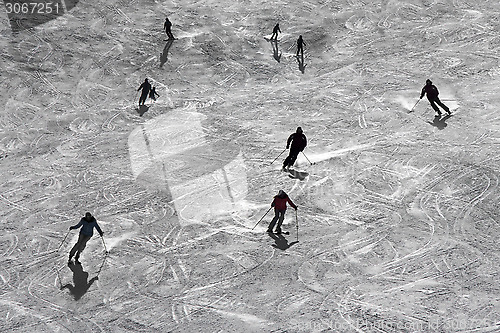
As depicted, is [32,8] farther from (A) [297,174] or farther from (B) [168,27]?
(A) [297,174]

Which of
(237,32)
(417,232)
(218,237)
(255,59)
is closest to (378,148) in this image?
(417,232)

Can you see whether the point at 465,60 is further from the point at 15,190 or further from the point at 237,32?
the point at 15,190

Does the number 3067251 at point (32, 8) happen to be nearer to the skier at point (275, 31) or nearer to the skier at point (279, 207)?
the skier at point (275, 31)

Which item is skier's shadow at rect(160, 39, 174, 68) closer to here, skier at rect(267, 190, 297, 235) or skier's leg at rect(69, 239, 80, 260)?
skier at rect(267, 190, 297, 235)

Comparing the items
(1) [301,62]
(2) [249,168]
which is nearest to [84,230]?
(2) [249,168]

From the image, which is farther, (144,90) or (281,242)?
(144,90)

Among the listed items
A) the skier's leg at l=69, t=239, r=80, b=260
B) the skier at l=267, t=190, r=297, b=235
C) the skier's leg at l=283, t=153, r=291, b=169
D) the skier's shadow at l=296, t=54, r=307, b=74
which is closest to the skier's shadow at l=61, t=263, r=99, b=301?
the skier's leg at l=69, t=239, r=80, b=260
